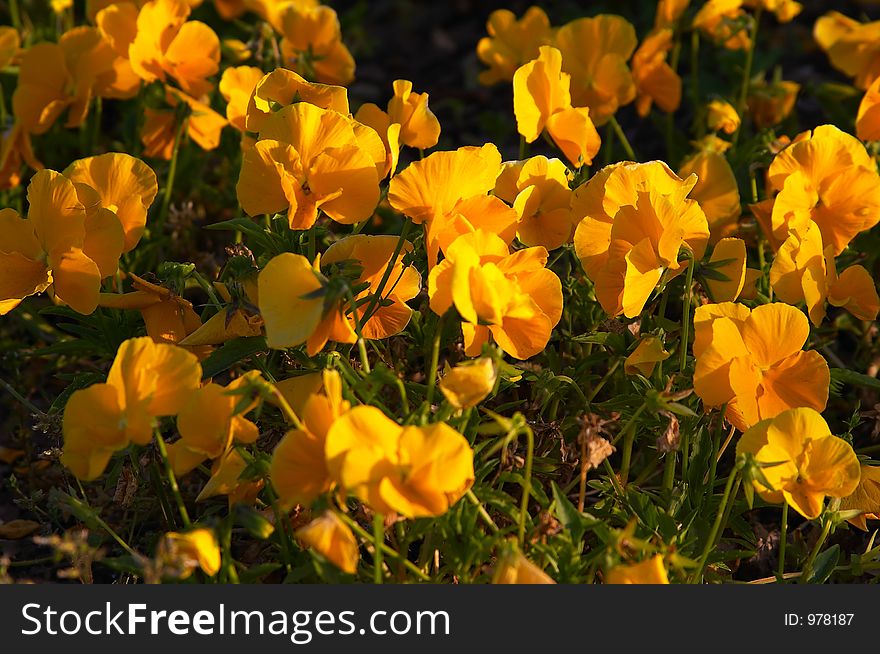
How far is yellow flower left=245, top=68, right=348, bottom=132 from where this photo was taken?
6.79 feet

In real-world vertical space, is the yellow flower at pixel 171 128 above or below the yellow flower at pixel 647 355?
above

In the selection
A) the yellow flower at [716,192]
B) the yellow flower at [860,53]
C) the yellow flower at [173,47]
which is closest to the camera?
the yellow flower at [716,192]

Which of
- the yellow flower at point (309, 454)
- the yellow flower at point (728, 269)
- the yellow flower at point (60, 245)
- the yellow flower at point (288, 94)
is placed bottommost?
the yellow flower at point (309, 454)

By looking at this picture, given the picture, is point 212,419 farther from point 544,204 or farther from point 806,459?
point 806,459

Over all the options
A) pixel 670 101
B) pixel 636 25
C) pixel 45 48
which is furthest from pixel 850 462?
pixel 636 25

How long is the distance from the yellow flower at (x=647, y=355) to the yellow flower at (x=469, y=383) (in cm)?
41

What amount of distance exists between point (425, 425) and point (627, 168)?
63 centimetres

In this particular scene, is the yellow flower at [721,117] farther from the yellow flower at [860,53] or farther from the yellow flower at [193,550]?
the yellow flower at [193,550]

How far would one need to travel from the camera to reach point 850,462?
69.2 inches

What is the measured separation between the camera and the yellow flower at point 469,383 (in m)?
1.64

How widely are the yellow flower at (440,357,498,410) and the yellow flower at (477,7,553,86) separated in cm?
147

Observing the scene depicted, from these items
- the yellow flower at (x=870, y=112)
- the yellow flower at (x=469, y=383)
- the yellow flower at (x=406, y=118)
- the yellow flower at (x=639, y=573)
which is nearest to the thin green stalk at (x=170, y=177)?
the yellow flower at (x=406, y=118)

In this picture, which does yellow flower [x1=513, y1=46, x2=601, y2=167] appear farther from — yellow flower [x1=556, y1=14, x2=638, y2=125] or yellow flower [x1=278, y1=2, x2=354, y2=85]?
yellow flower [x1=278, y1=2, x2=354, y2=85]

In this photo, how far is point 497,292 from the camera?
68.9 inches
